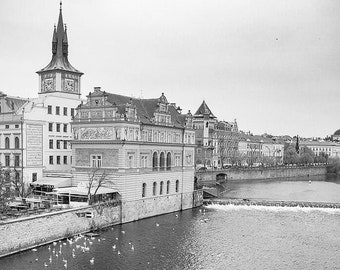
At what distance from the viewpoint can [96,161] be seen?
50.9 metres

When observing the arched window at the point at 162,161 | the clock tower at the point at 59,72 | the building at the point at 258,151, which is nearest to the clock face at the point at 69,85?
the clock tower at the point at 59,72

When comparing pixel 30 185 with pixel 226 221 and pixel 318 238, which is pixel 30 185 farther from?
pixel 318 238

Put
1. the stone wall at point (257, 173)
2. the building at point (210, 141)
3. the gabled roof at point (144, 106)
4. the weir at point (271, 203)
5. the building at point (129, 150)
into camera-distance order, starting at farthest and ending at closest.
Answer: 1. the building at point (210, 141)
2. the stone wall at point (257, 173)
3. the weir at point (271, 203)
4. the gabled roof at point (144, 106)
5. the building at point (129, 150)

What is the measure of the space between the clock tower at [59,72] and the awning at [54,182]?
13.4 metres

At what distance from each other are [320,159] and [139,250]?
143m

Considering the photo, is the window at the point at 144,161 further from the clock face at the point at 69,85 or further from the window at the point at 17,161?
the clock face at the point at 69,85

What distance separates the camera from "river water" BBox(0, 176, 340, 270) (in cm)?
3584

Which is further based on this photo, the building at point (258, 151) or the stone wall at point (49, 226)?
the building at point (258, 151)

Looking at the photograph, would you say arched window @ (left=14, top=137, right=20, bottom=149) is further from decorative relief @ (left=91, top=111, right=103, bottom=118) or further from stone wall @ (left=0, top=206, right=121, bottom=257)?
stone wall @ (left=0, top=206, right=121, bottom=257)

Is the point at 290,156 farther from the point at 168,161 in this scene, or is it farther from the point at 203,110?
the point at 168,161

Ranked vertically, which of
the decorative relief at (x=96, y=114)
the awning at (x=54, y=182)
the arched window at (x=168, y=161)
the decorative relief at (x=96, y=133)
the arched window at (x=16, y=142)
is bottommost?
the awning at (x=54, y=182)

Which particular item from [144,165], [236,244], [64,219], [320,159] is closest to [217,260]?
[236,244]

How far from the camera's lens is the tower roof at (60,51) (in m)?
62.9

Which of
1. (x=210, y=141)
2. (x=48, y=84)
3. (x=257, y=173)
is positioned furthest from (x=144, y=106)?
(x=210, y=141)
